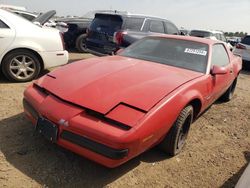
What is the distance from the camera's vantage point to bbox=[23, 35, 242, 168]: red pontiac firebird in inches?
113

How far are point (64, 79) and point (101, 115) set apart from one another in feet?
2.90

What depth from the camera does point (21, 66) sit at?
19.9ft

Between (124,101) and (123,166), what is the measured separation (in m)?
0.77

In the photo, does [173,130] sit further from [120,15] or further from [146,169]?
[120,15]

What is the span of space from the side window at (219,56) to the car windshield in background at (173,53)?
0.23 meters

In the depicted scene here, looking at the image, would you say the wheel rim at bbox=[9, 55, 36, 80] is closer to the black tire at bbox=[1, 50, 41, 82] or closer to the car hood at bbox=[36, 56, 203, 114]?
the black tire at bbox=[1, 50, 41, 82]

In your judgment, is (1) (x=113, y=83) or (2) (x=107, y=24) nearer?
(1) (x=113, y=83)

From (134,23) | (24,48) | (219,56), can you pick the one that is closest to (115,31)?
(134,23)

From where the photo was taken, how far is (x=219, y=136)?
459 cm

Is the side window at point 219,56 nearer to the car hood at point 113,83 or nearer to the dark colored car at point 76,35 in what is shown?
the car hood at point 113,83

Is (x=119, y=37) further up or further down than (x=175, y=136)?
further up

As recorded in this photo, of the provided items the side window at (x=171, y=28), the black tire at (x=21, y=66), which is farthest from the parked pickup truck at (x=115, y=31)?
the black tire at (x=21, y=66)

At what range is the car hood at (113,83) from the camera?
10.3 feet

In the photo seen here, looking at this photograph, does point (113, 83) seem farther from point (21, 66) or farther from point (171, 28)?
point (171, 28)
